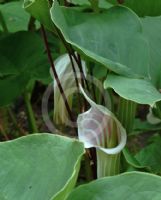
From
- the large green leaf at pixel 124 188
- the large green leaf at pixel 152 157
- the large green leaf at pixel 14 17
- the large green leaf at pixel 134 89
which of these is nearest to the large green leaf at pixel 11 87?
the large green leaf at pixel 14 17

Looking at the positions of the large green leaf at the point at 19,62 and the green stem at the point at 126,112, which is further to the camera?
the large green leaf at the point at 19,62

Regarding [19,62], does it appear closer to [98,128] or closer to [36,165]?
[98,128]

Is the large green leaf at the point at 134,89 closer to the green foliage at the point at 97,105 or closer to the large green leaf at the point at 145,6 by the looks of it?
the green foliage at the point at 97,105

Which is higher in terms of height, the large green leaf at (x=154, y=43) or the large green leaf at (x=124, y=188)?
the large green leaf at (x=124, y=188)

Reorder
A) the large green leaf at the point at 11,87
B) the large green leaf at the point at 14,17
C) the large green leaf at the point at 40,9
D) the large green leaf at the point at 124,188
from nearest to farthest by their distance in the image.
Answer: the large green leaf at the point at 124,188 → the large green leaf at the point at 40,9 → the large green leaf at the point at 11,87 → the large green leaf at the point at 14,17

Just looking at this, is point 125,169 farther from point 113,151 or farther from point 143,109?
point 143,109

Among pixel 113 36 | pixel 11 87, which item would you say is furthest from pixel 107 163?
pixel 11 87

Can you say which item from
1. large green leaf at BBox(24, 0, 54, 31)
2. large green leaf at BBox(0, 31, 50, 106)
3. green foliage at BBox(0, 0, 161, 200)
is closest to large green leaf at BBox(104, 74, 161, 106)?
green foliage at BBox(0, 0, 161, 200)
